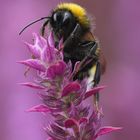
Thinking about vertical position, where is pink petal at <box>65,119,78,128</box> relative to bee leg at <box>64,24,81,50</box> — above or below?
below

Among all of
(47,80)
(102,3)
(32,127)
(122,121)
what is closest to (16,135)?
(32,127)

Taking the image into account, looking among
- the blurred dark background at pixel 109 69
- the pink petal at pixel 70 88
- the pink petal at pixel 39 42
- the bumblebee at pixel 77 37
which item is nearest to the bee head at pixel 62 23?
the bumblebee at pixel 77 37

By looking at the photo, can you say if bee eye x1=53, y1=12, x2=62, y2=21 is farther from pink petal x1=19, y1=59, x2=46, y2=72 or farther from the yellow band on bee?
pink petal x1=19, y1=59, x2=46, y2=72

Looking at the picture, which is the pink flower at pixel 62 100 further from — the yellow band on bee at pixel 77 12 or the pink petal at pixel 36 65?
the yellow band on bee at pixel 77 12

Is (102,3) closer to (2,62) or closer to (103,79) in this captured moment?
(103,79)

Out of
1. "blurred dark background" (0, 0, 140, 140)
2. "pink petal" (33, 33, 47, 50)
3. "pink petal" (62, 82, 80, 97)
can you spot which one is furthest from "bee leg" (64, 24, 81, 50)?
"blurred dark background" (0, 0, 140, 140)

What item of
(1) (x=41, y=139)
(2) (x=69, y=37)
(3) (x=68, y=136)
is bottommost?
(1) (x=41, y=139)
